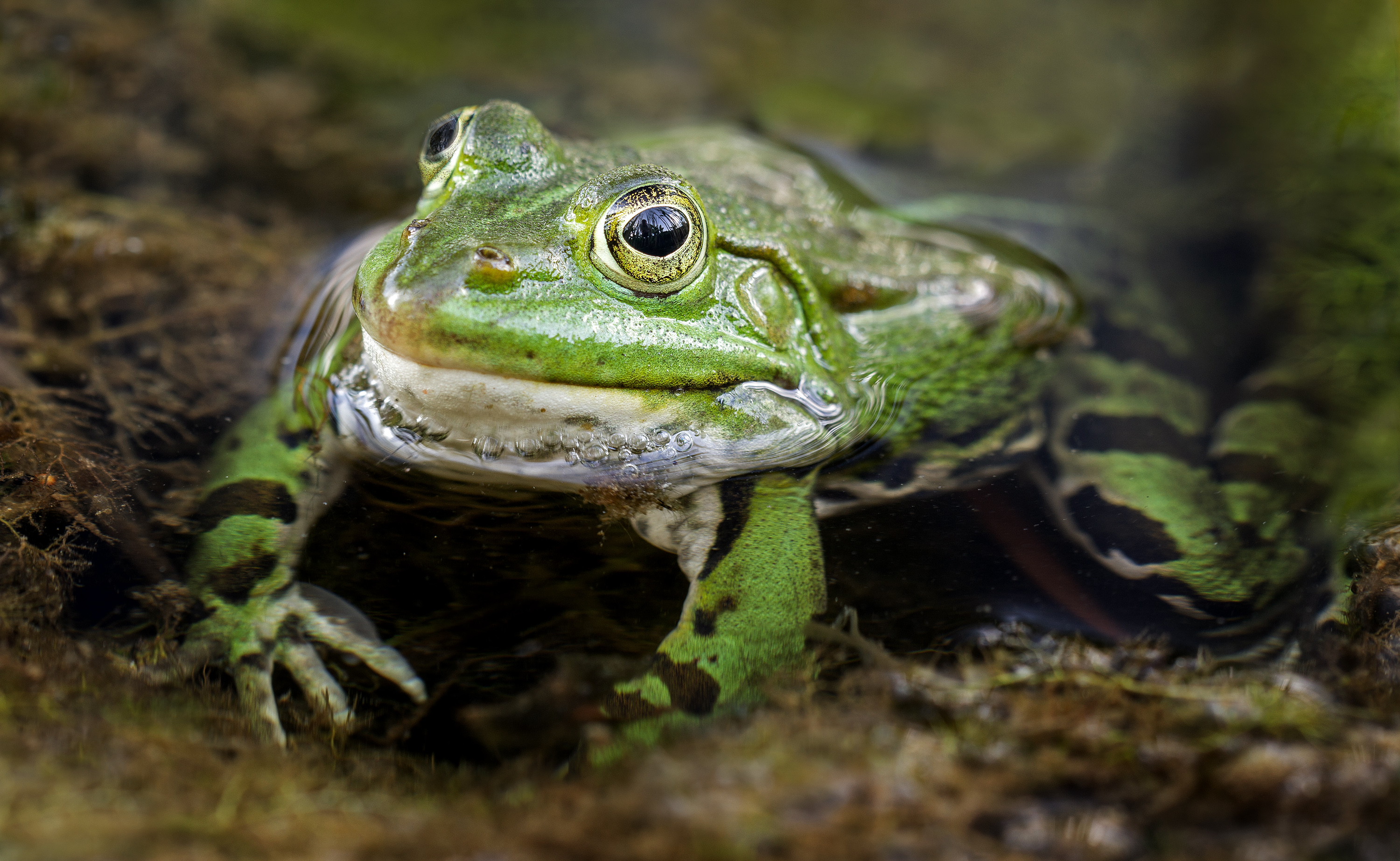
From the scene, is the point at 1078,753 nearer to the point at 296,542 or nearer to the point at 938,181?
the point at 296,542

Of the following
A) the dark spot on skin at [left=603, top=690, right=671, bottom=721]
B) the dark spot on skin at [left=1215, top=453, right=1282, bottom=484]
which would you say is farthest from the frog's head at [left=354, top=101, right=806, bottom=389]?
the dark spot on skin at [left=1215, top=453, right=1282, bottom=484]

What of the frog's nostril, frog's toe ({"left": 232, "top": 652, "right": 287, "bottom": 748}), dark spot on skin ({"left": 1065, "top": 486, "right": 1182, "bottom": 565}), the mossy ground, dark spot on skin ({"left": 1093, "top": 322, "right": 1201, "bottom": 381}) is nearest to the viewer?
the mossy ground

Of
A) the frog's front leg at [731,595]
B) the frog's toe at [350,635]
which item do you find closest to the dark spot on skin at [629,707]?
the frog's front leg at [731,595]

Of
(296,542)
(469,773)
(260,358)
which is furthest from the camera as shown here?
(260,358)

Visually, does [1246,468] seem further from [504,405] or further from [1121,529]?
[504,405]

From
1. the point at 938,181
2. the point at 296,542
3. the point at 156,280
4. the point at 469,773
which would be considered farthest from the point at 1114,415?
the point at 156,280

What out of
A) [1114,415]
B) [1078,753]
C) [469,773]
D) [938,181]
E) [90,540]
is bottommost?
[469,773]

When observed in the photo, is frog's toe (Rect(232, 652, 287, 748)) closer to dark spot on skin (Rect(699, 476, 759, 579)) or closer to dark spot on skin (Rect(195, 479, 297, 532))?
dark spot on skin (Rect(195, 479, 297, 532))

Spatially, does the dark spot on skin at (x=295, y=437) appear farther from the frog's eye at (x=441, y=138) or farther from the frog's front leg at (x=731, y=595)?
the frog's front leg at (x=731, y=595)
